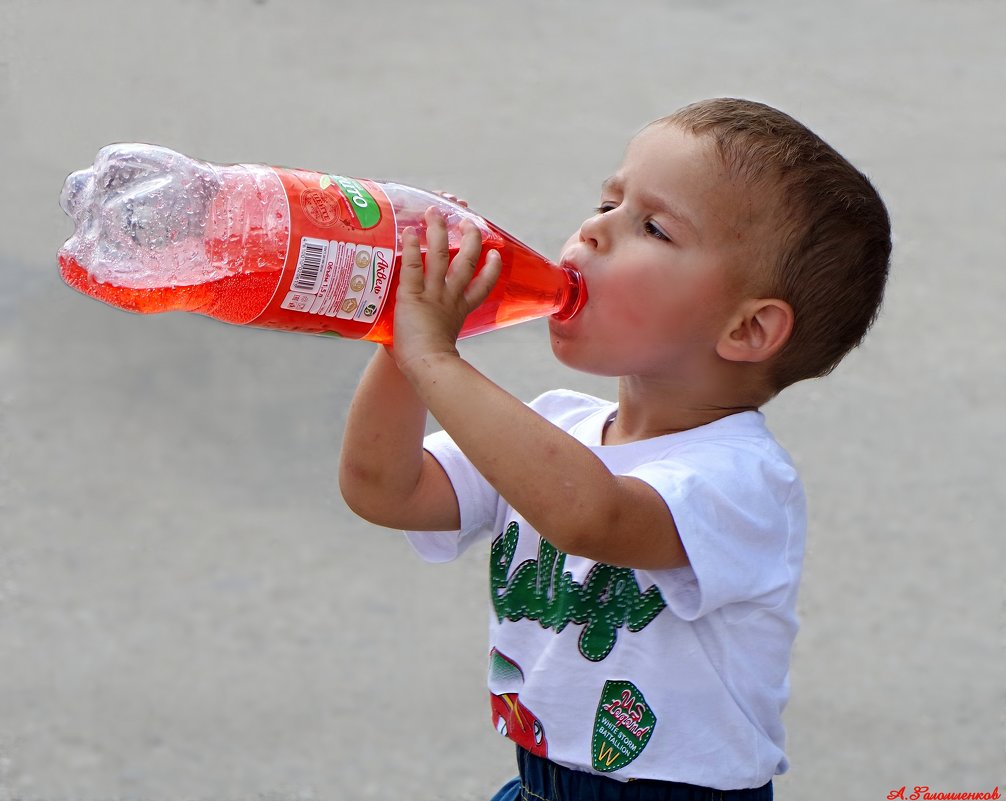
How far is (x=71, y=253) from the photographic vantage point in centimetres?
153

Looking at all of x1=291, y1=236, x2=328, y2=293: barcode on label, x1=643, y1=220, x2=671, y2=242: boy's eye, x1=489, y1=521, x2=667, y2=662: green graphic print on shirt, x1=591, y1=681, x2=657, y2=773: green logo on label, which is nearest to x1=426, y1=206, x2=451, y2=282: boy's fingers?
x1=291, y1=236, x2=328, y2=293: barcode on label

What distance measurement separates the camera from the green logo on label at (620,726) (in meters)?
1.42

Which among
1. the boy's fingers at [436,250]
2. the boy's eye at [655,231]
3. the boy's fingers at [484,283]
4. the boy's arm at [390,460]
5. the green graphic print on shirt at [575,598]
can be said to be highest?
the boy's eye at [655,231]

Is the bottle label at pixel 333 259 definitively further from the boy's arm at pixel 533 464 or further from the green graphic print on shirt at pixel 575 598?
the green graphic print on shirt at pixel 575 598

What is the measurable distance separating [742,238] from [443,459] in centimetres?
43

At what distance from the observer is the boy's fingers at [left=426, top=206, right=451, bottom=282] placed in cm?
136

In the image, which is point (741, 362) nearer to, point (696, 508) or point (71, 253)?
point (696, 508)

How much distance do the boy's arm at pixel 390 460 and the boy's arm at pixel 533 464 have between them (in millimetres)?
189

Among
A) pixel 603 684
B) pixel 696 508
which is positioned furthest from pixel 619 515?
pixel 603 684

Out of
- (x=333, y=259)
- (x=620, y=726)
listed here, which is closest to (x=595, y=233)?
(x=333, y=259)

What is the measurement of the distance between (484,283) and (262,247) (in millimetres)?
223

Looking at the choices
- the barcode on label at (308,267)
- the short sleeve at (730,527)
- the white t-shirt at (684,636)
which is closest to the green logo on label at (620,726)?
the white t-shirt at (684,636)

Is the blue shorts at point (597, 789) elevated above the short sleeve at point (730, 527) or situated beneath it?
situated beneath

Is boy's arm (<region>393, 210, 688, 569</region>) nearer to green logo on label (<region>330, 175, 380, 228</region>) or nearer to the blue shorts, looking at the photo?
green logo on label (<region>330, 175, 380, 228</region>)
